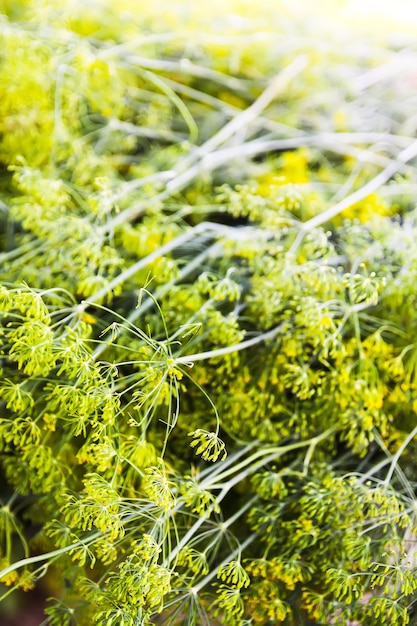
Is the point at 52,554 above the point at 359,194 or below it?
below

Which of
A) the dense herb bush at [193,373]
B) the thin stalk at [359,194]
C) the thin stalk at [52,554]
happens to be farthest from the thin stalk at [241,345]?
the thin stalk at [52,554]

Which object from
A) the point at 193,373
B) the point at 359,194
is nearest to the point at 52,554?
the point at 193,373

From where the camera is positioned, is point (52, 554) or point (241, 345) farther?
point (241, 345)

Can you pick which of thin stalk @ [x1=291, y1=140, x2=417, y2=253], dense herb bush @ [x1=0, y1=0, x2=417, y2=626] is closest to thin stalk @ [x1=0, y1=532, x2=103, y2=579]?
dense herb bush @ [x1=0, y1=0, x2=417, y2=626]

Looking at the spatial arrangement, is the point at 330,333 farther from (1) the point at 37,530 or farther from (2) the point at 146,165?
(2) the point at 146,165

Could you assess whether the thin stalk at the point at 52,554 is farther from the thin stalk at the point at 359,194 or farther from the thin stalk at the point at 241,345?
the thin stalk at the point at 359,194

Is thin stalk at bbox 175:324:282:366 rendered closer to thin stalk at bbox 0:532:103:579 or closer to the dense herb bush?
the dense herb bush

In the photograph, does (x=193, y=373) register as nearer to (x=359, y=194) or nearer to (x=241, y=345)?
(x=241, y=345)

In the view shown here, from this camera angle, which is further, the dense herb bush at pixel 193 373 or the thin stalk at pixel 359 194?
the thin stalk at pixel 359 194

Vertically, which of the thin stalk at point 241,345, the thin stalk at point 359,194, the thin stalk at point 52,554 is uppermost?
the thin stalk at point 359,194
